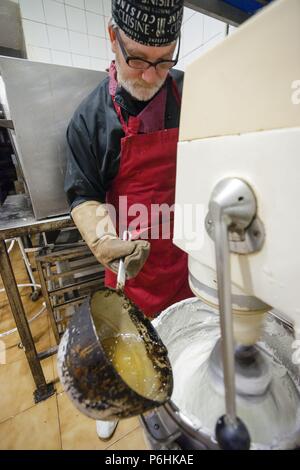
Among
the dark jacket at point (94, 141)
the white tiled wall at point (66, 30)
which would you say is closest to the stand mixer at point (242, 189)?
the dark jacket at point (94, 141)

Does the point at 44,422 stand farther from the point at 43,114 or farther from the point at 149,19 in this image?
the point at 149,19

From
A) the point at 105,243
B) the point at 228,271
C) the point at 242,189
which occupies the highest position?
the point at 242,189

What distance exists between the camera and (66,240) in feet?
4.91

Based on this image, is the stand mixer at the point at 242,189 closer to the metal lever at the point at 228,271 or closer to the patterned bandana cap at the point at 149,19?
the metal lever at the point at 228,271

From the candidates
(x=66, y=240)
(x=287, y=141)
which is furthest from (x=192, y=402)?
(x=66, y=240)

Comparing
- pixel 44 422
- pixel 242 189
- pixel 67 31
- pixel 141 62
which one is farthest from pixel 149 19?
pixel 67 31

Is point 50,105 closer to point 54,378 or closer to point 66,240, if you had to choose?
point 66,240

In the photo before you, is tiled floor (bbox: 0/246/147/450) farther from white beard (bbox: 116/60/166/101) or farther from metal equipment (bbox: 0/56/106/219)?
white beard (bbox: 116/60/166/101)

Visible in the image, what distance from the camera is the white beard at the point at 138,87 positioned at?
0.76 meters

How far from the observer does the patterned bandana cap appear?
23.3 inches

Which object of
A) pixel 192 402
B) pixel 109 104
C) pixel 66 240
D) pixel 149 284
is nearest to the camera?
pixel 192 402

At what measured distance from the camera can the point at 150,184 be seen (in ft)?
2.84

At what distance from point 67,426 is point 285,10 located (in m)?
1.56

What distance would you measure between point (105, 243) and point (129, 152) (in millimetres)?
337
